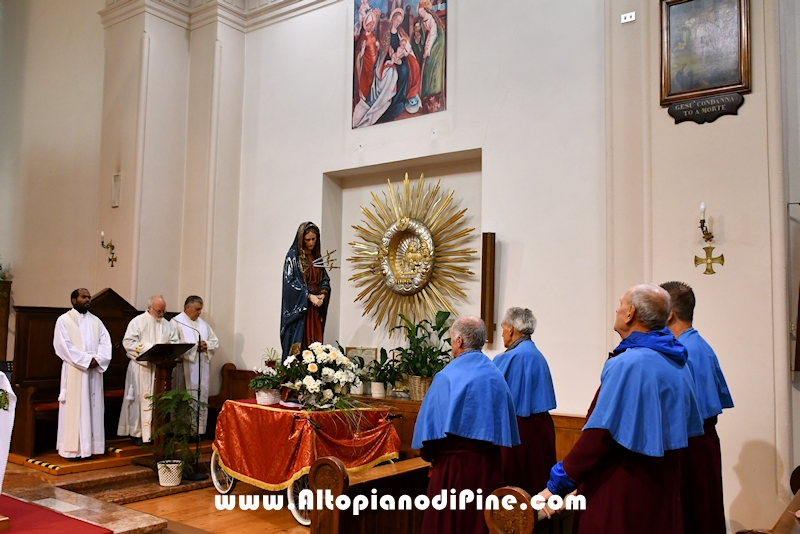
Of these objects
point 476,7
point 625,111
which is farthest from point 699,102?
point 476,7

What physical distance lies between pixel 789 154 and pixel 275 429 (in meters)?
4.83

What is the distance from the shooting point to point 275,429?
233 inches

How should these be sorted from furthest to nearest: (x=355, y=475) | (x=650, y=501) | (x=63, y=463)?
(x=63, y=463)
(x=355, y=475)
(x=650, y=501)

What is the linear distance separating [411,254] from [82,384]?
386 centimetres

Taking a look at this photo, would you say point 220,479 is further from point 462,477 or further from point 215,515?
point 462,477

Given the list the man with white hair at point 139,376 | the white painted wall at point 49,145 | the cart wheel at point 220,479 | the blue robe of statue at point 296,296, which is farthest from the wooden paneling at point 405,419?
the white painted wall at point 49,145

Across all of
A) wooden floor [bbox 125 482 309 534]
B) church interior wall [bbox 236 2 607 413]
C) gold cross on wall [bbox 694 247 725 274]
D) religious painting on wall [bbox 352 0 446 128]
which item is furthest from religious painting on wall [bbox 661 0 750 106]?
wooden floor [bbox 125 482 309 534]

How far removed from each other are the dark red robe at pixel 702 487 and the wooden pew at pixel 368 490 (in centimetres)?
168

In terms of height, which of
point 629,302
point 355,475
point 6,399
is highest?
point 629,302

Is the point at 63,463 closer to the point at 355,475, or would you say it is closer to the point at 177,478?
the point at 177,478

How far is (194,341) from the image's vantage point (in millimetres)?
9000

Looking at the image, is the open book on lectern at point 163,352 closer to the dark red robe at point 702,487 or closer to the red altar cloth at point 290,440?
the red altar cloth at point 290,440

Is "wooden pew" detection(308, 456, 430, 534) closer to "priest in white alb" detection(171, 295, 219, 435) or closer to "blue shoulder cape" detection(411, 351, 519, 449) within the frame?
"blue shoulder cape" detection(411, 351, 519, 449)

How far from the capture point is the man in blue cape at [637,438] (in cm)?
297
